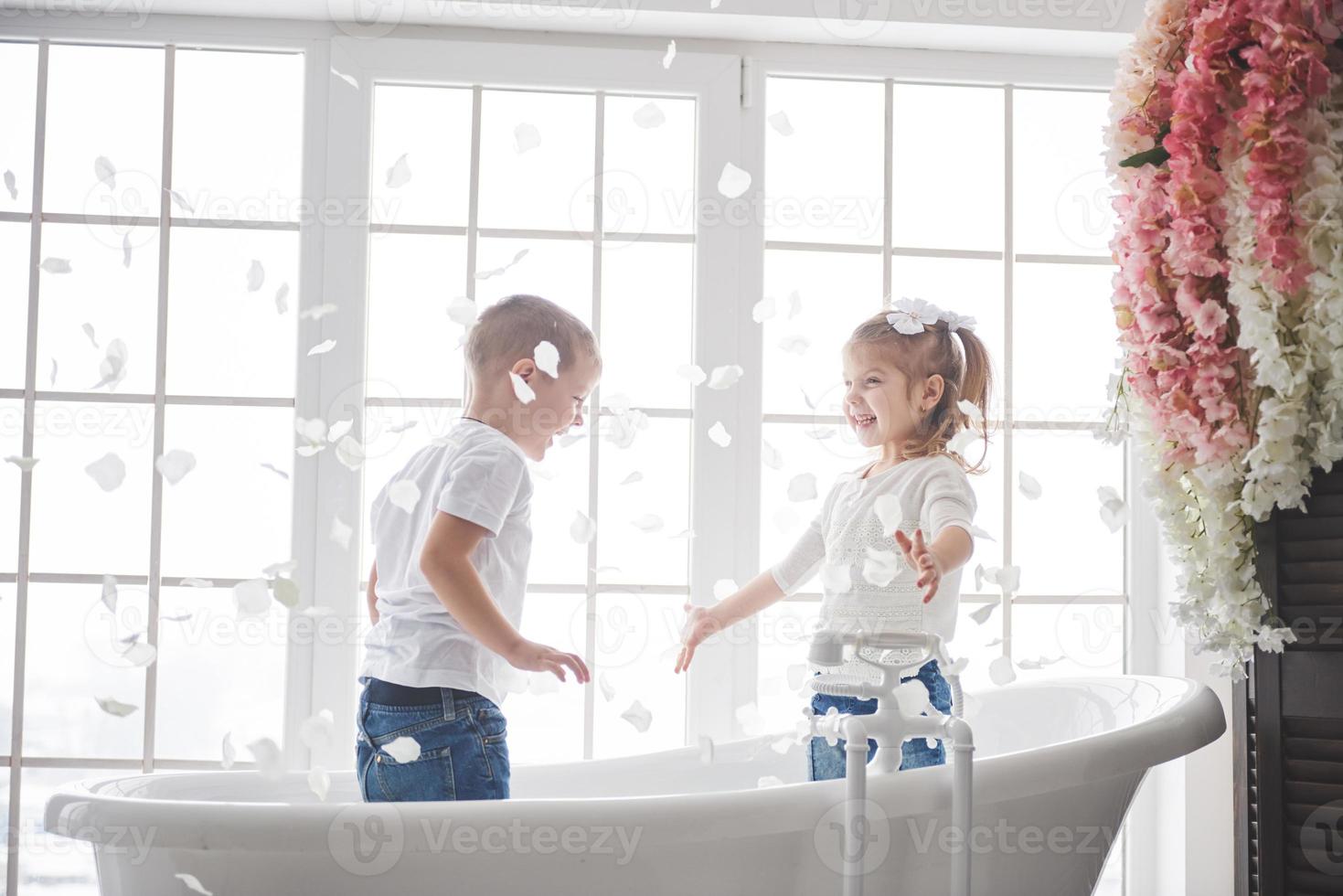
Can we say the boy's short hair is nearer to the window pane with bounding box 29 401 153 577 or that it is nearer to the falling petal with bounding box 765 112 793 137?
the falling petal with bounding box 765 112 793 137

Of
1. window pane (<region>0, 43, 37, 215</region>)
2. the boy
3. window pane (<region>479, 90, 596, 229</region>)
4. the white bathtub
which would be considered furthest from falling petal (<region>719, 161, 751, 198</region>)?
window pane (<region>0, 43, 37, 215</region>)

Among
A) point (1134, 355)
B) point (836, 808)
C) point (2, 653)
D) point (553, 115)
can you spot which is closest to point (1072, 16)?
point (1134, 355)

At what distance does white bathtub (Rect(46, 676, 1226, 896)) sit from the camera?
113 cm

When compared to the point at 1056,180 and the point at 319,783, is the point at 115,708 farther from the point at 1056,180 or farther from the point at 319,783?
the point at 1056,180

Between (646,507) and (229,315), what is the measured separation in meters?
0.96

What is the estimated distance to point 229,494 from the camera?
2160mm

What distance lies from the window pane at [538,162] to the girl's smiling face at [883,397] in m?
0.71

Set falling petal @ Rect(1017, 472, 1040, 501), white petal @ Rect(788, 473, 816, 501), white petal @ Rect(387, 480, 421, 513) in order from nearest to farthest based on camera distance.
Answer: white petal @ Rect(387, 480, 421, 513)
falling petal @ Rect(1017, 472, 1040, 501)
white petal @ Rect(788, 473, 816, 501)

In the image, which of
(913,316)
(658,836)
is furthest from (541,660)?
(913,316)

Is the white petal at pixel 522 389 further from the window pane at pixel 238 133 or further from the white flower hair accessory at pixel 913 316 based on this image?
the window pane at pixel 238 133

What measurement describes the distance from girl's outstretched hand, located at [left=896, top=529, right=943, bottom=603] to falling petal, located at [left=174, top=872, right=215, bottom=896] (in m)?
0.96

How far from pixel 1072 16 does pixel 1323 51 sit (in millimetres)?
866

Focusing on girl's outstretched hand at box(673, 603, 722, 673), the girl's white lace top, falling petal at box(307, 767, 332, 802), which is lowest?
falling petal at box(307, 767, 332, 802)

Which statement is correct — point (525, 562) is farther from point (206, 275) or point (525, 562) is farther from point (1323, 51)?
point (1323, 51)
